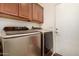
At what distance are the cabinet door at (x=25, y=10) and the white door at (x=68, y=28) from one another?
0.30m

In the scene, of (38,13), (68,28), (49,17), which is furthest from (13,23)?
(68,28)

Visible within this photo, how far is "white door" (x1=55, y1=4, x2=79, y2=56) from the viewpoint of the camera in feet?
3.80

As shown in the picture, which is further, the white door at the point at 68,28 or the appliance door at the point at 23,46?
the white door at the point at 68,28

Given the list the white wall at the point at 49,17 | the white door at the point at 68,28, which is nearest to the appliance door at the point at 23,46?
the white wall at the point at 49,17

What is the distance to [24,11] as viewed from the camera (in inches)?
47.0

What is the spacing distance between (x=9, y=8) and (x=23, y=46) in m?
0.41

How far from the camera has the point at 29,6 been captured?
116 cm

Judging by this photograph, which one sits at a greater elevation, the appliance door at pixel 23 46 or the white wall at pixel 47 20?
the white wall at pixel 47 20

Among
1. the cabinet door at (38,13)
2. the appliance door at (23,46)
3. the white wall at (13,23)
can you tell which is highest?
the cabinet door at (38,13)

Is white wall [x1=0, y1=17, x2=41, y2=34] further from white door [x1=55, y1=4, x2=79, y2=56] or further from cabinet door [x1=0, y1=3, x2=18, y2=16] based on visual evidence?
white door [x1=55, y1=4, x2=79, y2=56]

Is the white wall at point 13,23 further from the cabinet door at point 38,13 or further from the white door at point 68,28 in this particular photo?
the white door at point 68,28

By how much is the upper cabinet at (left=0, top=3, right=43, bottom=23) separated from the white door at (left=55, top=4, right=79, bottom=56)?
202 mm

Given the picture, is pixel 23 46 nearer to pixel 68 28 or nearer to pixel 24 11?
pixel 24 11

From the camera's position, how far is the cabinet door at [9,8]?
3.44 ft
